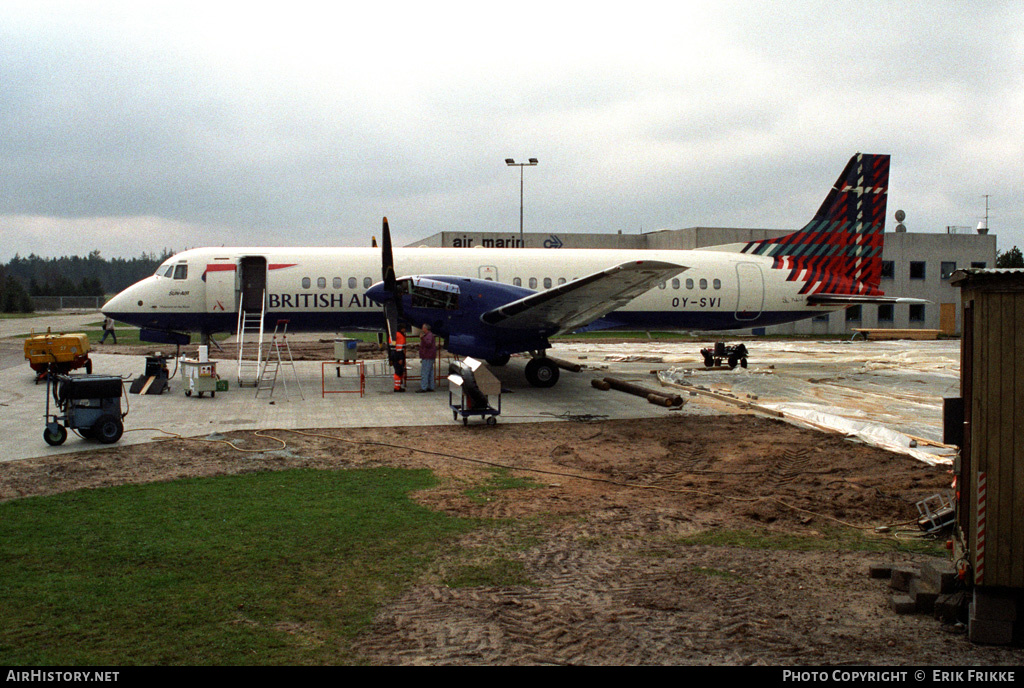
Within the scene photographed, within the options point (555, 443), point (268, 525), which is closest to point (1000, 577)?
point (268, 525)

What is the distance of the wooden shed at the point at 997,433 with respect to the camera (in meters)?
5.26

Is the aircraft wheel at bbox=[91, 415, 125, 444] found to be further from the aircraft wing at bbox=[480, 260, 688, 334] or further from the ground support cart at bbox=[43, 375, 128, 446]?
the aircraft wing at bbox=[480, 260, 688, 334]

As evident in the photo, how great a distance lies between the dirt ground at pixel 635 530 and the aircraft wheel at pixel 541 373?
480cm

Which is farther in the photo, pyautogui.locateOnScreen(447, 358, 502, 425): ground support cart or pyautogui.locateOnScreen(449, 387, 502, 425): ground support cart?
pyautogui.locateOnScreen(449, 387, 502, 425): ground support cart

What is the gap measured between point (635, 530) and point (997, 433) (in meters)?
3.72

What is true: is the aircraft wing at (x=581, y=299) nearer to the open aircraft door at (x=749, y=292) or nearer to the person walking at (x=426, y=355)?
the person walking at (x=426, y=355)

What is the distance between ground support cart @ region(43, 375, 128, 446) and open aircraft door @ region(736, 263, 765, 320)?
62.2 feet

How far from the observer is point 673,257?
2394 cm

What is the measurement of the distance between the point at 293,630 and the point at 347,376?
56.5 ft

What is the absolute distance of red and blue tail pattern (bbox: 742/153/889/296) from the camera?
24.3 metres

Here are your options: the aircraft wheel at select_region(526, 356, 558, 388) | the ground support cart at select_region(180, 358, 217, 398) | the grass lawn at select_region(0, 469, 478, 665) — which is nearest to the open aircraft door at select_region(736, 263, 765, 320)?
the aircraft wheel at select_region(526, 356, 558, 388)

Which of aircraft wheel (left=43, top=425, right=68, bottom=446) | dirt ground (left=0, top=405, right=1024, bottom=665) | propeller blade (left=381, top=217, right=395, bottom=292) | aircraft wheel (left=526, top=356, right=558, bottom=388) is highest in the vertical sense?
propeller blade (left=381, top=217, right=395, bottom=292)

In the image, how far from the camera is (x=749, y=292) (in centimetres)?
2348
